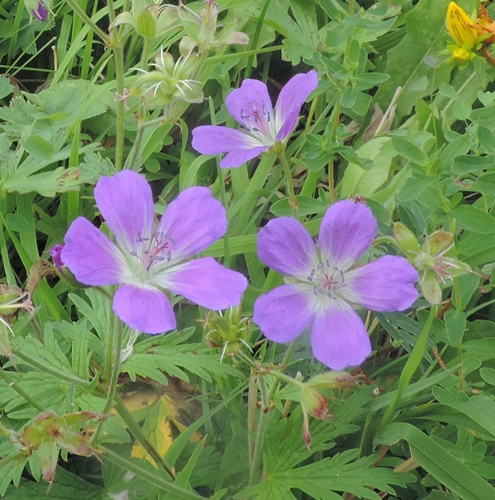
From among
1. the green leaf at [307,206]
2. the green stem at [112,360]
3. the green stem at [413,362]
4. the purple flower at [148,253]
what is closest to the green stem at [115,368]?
the green stem at [112,360]

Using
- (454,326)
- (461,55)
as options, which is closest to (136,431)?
(454,326)

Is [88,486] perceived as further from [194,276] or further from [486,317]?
[486,317]

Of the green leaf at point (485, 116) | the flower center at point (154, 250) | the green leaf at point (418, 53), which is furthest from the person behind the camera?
the green leaf at point (418, 53)

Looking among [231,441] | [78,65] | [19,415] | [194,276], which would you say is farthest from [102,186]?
[78,65]

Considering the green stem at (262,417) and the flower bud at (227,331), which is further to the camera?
the green stem at (262,417)

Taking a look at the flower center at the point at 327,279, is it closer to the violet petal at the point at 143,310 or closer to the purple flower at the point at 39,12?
the violet petal at the point at 143,310

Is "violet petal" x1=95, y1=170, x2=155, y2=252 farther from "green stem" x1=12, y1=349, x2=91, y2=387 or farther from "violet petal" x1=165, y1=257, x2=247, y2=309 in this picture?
"green stem" x1=12, y1=349, x2=91, y2=387

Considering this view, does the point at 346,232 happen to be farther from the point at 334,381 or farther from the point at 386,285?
the point at 334,381
